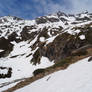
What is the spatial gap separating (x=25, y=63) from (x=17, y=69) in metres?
7.17

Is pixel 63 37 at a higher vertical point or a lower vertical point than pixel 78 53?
higher

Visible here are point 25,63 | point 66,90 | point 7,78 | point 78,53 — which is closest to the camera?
point 66,90

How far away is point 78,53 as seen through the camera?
23391 mm

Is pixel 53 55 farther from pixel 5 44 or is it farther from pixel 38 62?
pixel 5 44

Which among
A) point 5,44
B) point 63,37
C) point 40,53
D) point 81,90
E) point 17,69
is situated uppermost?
point 5,44

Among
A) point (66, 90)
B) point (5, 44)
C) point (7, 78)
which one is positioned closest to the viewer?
point (66, 90)

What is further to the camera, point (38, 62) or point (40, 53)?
point (40, 53)

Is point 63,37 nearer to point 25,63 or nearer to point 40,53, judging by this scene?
point 40,53

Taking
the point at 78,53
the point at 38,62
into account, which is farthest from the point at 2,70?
the point at 78,53

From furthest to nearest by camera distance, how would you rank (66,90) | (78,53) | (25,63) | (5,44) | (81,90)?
(5,44), (25,63), (78,53), (66,90), (81,90)

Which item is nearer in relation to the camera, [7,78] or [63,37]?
[7,78]

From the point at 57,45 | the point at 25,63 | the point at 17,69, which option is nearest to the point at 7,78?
the point at 17,69

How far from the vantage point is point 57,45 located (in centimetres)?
6175

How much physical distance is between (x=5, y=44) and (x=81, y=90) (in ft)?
390
